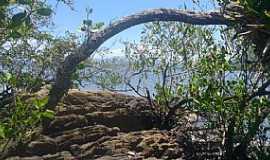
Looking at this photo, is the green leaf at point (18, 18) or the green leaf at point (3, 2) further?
the green leaf at point (18, 18)

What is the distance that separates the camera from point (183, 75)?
567 inches

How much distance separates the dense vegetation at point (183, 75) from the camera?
17.9 feet

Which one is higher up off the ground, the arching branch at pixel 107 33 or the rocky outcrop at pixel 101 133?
the arching branch at pixel 107 33

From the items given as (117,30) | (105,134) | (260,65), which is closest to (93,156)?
(105,134)

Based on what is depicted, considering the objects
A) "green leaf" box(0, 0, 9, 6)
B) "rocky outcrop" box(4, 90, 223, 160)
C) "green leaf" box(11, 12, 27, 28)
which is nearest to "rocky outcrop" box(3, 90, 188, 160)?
"rocky outcrop" box(4, 90, 223, 160)

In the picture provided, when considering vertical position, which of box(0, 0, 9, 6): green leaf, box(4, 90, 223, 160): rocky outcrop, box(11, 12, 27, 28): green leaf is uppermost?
box(0, 0, 9, 6): green leaf

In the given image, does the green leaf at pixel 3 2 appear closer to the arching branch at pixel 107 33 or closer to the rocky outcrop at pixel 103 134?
the rocky outcrop at pixel 103 134

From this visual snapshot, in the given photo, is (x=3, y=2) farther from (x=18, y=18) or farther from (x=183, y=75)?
(x=183, y=75)

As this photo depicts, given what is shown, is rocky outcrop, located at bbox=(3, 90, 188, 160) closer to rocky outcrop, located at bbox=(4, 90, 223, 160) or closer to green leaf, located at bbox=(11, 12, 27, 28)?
rocky outcrop, located at bbox=(4, 90, 223, 160)

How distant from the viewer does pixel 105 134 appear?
11109mm

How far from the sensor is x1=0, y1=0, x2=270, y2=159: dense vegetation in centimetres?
546

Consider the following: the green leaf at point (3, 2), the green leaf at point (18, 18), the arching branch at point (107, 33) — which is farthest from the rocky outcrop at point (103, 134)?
the green leaf at point (3, 2)

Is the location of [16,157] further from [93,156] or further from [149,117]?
[149,117]

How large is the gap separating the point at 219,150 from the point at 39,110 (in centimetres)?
661
